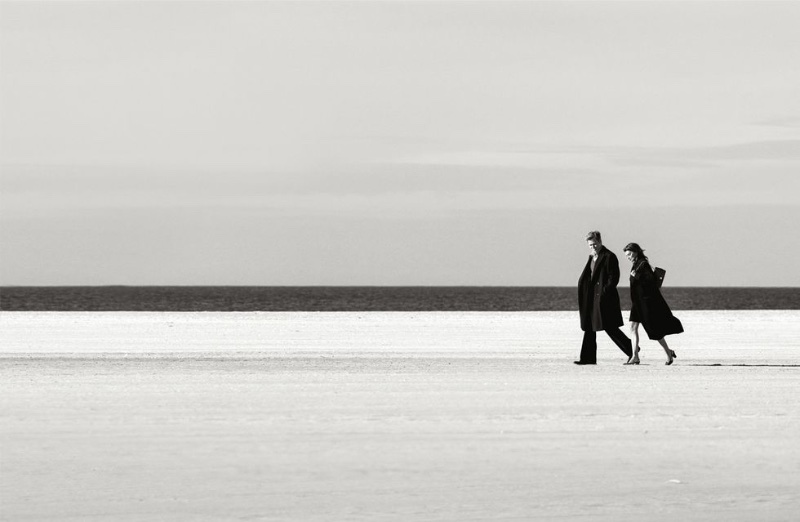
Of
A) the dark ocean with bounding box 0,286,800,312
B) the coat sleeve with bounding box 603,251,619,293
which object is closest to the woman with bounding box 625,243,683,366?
the coat sleeve with bounding box 603,251,619,293

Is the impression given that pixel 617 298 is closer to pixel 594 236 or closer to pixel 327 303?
pixel 594 236

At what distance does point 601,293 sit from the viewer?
49.5 ft

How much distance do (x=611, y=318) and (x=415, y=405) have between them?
5132mm

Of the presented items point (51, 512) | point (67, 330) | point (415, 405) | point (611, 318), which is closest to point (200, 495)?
point (51, 512)

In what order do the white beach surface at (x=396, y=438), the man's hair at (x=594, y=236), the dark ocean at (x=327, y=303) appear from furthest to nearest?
1. the dark ocean at (x=327, y=303)
2. the man's hair at (x=594, y=236)
3. the white beach surface at (x=396, y=438)

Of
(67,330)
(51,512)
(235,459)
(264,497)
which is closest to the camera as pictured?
(51,512)

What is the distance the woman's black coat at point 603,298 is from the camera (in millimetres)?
15094

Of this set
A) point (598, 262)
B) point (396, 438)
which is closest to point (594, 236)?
point (598, 262)

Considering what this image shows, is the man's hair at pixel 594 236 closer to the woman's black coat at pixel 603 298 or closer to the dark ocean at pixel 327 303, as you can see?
the woman's black coat at pixel 603 298

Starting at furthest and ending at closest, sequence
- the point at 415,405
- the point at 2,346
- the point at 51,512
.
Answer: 1. the point at 2,346
2. the point at 415,405
3. the point at 51,512

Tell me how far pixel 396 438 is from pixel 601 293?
697cm

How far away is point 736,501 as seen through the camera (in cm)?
653

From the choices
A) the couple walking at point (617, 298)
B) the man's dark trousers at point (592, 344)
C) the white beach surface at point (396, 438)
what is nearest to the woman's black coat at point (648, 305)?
the couple walking at point (617, 298)

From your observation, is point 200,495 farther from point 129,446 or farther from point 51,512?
point 129,446
